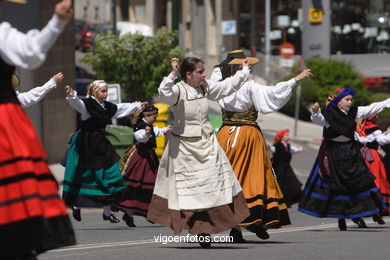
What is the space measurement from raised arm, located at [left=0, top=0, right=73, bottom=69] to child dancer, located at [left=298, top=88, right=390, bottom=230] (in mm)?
6635

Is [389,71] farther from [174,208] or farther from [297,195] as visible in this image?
[174,208]

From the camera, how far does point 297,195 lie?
20.1m

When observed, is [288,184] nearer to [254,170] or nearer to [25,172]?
[254,170]

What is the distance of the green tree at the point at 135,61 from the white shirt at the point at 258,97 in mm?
14413

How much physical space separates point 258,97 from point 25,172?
4.92m

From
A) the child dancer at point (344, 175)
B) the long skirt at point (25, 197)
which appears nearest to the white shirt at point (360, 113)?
the child dancer at point (344, 175)

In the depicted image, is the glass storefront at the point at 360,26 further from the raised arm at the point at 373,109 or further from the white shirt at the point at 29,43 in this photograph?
the white shirt at the point at 29,43

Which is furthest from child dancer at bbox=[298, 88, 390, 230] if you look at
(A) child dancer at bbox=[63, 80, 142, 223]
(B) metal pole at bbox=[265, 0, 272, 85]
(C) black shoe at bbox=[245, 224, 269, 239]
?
(B) metal pole at bbox=[265, 0, 272, 85]

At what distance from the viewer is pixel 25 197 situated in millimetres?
7414

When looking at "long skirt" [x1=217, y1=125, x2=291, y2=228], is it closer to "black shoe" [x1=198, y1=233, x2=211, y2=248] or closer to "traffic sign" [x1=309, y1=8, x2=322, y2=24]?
"black shoe" [x1=198, y1=233, x2=211, y2=248]

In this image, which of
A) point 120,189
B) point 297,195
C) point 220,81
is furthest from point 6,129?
point 297,195

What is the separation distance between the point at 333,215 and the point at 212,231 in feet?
10.4

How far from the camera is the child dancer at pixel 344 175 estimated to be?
534 inches

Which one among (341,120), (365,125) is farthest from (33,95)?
(365,125)
